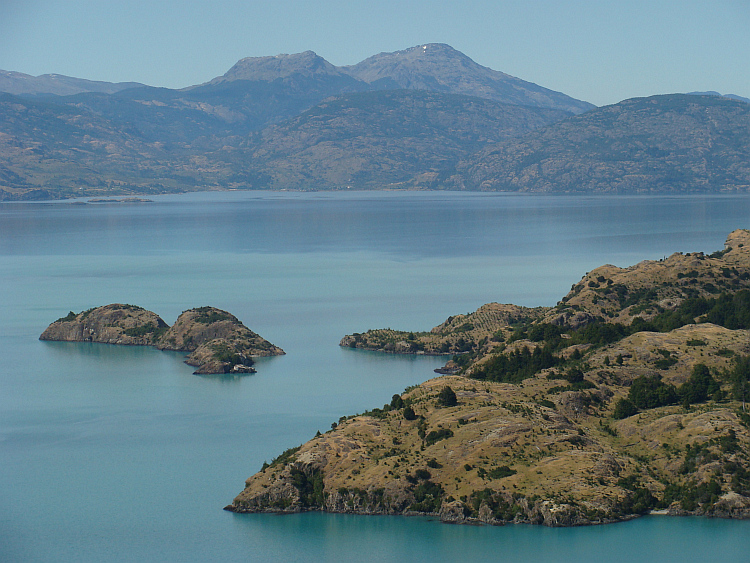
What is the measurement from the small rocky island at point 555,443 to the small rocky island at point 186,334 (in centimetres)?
3689

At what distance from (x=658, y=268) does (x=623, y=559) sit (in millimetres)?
81921

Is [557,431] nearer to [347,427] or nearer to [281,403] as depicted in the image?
[347,427]

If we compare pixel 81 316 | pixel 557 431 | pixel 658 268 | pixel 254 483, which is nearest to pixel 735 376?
pixel 557 431

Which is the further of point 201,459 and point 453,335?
point 453,335

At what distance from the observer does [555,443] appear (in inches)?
2958

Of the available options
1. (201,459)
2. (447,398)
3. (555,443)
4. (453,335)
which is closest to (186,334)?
(453,335)

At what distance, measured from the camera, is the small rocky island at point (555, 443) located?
228 feet

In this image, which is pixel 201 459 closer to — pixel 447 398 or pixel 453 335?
pixel 447 398

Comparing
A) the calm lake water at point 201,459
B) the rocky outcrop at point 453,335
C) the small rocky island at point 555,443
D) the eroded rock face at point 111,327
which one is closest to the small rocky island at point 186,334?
the eroded rock face at point 111,327

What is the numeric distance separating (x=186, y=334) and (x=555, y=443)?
251 ft

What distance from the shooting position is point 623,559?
216 feet

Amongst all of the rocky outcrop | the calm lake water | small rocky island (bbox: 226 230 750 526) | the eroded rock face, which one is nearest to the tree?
small rocky island (bbox: 226 230 750 526)

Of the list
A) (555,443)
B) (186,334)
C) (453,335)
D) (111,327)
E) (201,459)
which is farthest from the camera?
(111,327)

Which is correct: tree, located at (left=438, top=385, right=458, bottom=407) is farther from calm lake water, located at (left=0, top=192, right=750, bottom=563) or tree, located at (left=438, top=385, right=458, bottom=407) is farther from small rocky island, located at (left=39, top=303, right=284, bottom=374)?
small rocky island, located at (left=39, top=303, right=284, bottom=374)
